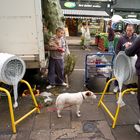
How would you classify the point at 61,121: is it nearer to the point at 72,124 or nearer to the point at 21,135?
the point at 72,124

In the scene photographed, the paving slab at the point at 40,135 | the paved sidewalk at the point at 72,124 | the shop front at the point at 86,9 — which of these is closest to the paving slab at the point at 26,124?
the paved sidewalk at the point at 72,124

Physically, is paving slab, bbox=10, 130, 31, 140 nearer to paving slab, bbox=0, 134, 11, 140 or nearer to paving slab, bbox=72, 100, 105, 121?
paving slab, bbox=0, 134, 11, 140

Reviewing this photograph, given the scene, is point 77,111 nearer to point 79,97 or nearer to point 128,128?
point 79,97

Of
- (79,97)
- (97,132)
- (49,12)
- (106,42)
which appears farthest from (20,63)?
(106,42)

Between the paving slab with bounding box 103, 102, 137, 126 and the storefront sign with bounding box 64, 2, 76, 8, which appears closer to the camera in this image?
the paving slab with bounding box 103, 102, 137, 126

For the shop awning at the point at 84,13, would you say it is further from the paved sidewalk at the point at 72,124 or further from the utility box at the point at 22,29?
the paved sidewalk at the point at 72,124

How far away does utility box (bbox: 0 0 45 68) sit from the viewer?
12.6 ft

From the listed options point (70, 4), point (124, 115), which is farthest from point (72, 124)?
point (70, 4)

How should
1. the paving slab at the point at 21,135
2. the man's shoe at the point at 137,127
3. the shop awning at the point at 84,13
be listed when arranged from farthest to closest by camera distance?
the shop awning at the point at 84,13 < the man's shoe at the point at 137,127 < the paving slab at the point at 21,135

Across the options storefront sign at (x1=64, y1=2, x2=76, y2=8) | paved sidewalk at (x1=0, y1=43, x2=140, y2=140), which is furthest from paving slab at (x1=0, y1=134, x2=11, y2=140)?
storefront sign at (x1=64, y1=2, x2=76, y2=8)

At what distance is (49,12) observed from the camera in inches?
199

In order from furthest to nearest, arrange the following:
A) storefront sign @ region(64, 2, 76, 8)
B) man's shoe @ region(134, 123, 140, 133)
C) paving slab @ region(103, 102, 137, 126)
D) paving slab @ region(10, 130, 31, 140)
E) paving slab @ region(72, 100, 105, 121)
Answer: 1. storefront sign @ region(64, 2, 76, 8)
2. paving slab @ region(72, 100, 105, 121)
3. paving slab @ region(103, 102, 137, 126)
4. man's shoe @ region(134, 123, 140, 133)
5. paving slab @ region(10, 130, 31, 140)

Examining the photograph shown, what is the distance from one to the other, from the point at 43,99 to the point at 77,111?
1012 mm

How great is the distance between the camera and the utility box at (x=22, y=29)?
12.6 feet
